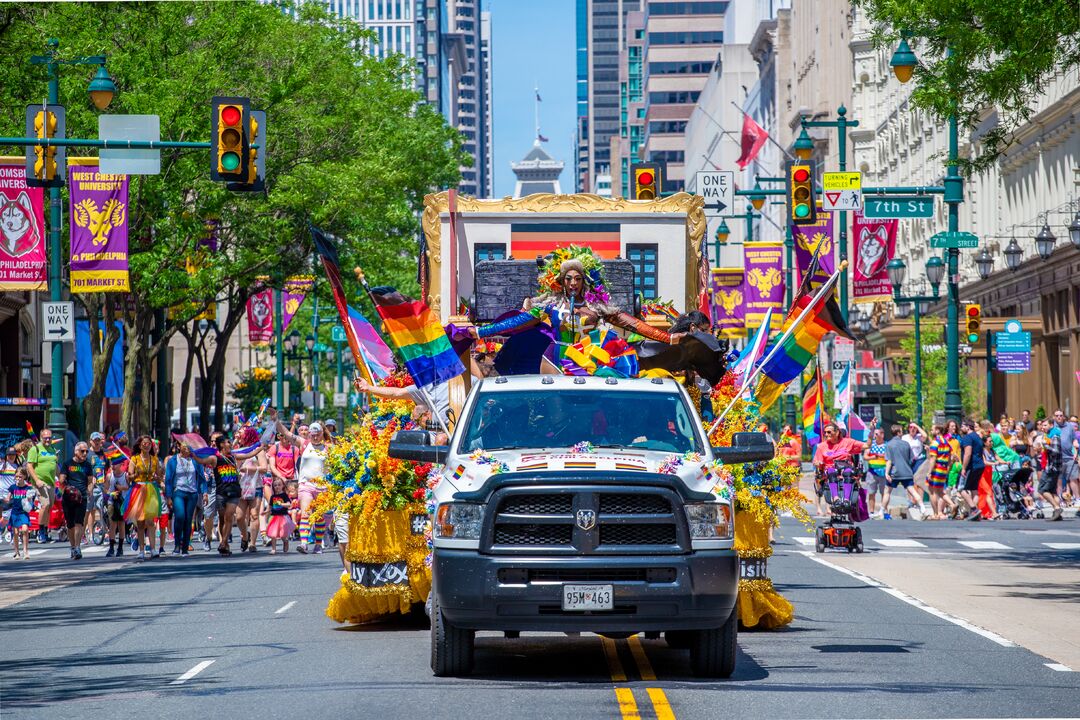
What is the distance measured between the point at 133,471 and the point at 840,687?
17.8m

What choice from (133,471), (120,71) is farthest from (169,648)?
(120,71)

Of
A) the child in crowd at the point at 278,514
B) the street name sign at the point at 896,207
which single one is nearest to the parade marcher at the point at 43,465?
the child in crowd at the point at 278,514

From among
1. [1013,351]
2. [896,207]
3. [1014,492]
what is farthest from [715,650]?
[1013,351]

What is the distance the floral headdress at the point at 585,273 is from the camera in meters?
15.9

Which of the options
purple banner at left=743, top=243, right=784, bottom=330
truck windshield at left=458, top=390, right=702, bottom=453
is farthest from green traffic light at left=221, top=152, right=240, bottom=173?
purple banner at left=743, top=243, right=784, bottom=330

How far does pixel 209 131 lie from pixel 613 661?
84.9ft

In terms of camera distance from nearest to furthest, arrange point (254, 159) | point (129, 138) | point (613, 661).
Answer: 1. point (613, 661)
2. point (254, 159)
3. point (129, 138)

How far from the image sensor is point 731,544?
11.9 meters

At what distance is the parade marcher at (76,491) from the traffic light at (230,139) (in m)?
9.10

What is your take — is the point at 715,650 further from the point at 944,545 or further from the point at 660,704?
the point at 944,545

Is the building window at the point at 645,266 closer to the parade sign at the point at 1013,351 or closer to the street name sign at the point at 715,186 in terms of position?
the street name sign at the point at 715,186

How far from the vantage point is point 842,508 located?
26.1m

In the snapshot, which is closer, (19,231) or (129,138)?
(129,138)

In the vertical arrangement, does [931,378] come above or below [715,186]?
below
